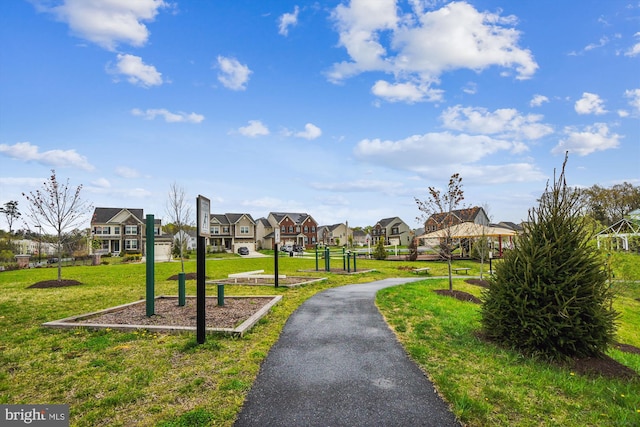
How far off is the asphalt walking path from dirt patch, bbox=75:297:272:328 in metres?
1.78

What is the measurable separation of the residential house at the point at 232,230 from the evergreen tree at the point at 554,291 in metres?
63.0

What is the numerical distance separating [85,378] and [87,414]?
1347mm

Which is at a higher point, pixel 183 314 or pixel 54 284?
pixel 183 314

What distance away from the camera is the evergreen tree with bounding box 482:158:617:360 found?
20.7 ft

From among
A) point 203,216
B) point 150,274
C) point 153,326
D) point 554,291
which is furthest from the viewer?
point 150,274

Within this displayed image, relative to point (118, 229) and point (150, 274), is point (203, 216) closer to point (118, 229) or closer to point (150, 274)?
point (150, 274)

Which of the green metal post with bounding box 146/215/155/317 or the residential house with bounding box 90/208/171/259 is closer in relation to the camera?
the green metal post with bounding box 146/215/155/317

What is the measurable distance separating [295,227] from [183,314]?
67395 mm

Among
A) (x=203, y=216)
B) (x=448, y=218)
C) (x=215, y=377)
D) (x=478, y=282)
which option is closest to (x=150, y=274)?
(x=203, y=216)

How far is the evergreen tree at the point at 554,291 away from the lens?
6297 mm

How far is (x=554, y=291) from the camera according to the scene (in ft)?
21.1

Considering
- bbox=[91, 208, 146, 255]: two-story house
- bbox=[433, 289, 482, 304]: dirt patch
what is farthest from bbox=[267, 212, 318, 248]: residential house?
bbox=[433, 289, 482, 304]: dirt patch

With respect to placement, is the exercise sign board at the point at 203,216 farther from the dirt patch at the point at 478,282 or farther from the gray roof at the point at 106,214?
the gray roof at the point at 106,214

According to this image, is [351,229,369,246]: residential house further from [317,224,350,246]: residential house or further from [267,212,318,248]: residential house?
[267,212,318,248]: residential house
